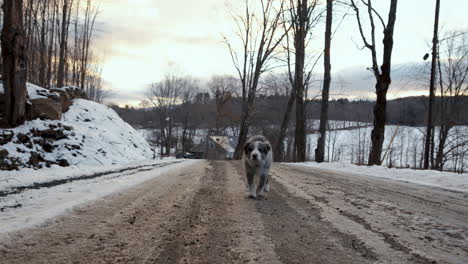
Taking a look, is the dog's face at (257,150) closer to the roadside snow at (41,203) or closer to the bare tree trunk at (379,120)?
the roadside snow at (41,203)

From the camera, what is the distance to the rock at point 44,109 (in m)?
10.7

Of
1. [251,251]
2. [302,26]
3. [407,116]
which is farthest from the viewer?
[407,116]

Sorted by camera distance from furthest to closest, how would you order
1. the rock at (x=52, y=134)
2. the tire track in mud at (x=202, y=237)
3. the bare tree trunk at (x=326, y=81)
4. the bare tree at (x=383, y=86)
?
the bare tree trunk at (x=326, y=81), the bare tree at (x=383, y=86), the rock at (x=52, y=134), the tire track in mud at (x=202, y=237)

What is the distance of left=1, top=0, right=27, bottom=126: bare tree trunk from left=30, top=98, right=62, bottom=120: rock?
1216 mm

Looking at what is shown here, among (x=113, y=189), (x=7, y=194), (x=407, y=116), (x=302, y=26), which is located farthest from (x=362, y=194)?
(x=407, y=116)

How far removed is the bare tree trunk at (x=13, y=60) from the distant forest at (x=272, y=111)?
17.4 m

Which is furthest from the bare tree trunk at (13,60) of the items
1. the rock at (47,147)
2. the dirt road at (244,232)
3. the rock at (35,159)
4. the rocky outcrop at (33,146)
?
the dirt road at (244,232)

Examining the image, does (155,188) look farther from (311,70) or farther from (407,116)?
(407,116)

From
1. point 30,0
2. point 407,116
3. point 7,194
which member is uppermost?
point 30,0

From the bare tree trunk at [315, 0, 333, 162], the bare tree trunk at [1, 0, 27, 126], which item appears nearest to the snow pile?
the bare tree trunk at [1, 0, 27, 126]

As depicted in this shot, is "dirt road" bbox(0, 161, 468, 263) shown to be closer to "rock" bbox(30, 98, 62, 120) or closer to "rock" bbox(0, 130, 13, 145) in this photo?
"rock" bbox(0, 130, 13, 145)

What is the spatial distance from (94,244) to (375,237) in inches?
96.6

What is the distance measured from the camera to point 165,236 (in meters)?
2.73

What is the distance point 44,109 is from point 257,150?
9.73 metres
